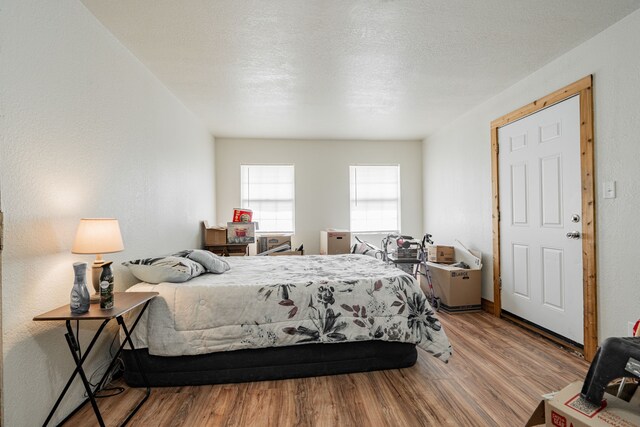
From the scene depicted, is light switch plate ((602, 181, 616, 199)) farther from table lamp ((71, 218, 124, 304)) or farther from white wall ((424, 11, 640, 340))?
table lamp ((71, 218, 124, 304))

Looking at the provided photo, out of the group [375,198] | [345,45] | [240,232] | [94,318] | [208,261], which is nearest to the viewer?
[94,318]

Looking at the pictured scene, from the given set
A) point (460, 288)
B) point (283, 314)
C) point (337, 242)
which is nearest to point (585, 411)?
point (283, 314)

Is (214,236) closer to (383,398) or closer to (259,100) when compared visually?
(259,100)

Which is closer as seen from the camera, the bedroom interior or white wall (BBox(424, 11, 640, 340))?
the bedroom interior

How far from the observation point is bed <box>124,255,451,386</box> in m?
2.10

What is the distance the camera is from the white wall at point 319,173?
536cm

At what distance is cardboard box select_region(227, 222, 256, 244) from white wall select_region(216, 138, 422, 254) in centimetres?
94

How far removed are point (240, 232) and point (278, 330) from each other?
101 inches

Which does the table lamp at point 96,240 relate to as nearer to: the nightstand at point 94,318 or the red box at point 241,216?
the nightstand at point 94,318

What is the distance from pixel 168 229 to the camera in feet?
10.6

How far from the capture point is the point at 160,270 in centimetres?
Answer: 225

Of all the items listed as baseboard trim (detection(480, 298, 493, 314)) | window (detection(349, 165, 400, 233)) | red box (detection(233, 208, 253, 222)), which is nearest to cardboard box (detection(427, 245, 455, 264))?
baseboard trim (detection(480, 298, 493, 314))

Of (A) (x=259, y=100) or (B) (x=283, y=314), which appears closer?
(B) (x=283, y=314)

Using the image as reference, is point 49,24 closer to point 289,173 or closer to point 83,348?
point 83,348
